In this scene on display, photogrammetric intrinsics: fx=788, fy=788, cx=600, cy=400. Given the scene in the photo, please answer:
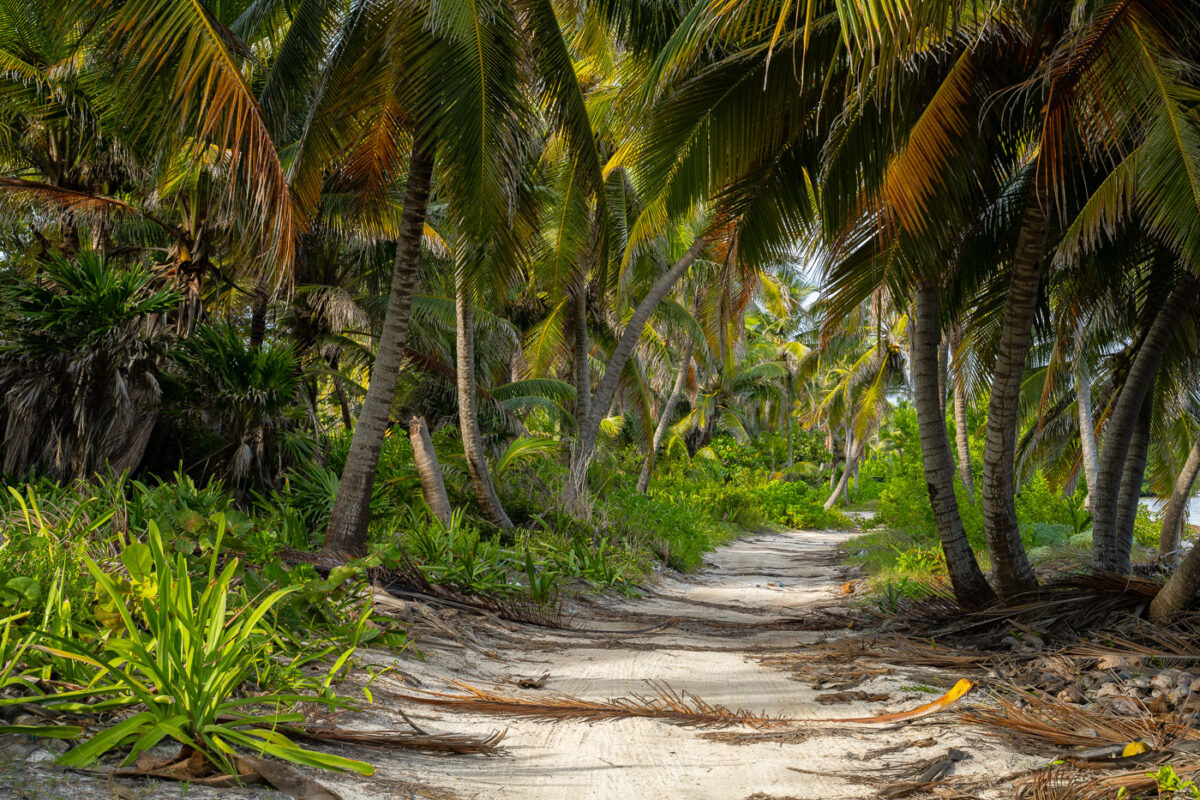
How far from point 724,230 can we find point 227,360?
472cm

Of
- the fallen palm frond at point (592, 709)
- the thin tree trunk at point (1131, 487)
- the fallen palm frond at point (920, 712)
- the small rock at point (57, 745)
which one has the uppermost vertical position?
the thin tree trunk at point (1131, 487)

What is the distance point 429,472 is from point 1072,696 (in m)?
5.55

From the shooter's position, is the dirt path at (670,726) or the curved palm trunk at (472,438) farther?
the curved palm trunk at (472,438)

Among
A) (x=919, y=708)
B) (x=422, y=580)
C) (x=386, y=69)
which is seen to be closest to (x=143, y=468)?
(x=422, y=580)

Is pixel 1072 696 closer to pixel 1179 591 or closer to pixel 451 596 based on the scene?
pixel 1179 591

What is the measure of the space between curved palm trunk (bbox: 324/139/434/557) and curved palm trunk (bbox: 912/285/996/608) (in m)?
3.98

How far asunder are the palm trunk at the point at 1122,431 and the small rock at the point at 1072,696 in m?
2.59

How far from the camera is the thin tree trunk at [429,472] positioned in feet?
24.0

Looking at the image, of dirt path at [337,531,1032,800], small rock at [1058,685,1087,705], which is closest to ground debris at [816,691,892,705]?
dirt path at [337,531,1032,800]

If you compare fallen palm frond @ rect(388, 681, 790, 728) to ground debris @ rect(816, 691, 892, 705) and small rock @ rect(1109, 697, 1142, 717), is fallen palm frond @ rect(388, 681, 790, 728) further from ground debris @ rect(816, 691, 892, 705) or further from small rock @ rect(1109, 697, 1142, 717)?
small rock @ rect(1109, 697, 1142, 717)

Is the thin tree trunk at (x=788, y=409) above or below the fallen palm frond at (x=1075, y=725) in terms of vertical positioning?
above

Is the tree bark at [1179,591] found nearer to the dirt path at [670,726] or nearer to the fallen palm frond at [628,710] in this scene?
the dirt path at [670,726]

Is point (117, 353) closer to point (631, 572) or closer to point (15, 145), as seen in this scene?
point (631, 572)

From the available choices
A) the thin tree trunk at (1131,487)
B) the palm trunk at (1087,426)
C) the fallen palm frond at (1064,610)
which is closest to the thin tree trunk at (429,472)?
the fallen palm frond at (1064,610)
